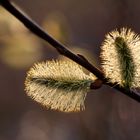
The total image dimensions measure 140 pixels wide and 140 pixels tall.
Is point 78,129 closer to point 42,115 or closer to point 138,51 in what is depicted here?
point 42,115

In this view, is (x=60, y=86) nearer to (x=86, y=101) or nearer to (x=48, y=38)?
(x=48, y=38)

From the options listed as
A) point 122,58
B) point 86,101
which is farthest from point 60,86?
point 86,101

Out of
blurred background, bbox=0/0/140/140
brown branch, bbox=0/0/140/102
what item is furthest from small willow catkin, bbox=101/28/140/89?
blurred background, bbox=0/0/140/140

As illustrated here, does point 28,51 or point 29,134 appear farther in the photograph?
point 29,134

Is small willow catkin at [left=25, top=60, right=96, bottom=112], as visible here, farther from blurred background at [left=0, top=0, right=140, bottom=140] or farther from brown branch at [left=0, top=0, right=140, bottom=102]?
blurred background at [left=0, top=0, right=140, bottom=140]

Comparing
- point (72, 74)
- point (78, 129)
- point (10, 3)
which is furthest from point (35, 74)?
point (78, 129)
